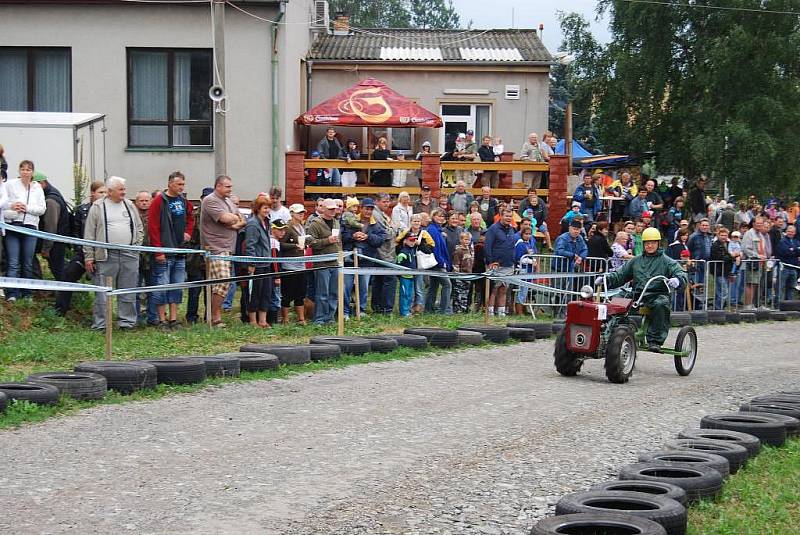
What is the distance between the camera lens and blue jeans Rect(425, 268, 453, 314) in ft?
66.4

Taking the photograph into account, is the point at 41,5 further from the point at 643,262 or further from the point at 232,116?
the point at 643,262

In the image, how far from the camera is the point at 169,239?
1609 cm

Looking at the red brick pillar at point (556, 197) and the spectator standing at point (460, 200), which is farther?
the red brick pillar at point (556, 197)

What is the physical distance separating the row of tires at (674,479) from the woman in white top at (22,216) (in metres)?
9.30

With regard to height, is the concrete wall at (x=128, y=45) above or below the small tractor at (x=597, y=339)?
above

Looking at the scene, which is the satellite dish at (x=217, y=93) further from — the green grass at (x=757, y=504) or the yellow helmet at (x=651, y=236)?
the green grass at (x=757, y=504)

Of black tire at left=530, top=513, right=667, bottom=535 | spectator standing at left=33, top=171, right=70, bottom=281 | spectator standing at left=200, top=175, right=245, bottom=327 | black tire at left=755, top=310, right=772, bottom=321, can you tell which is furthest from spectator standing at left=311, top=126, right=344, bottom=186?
black tire at left=530, top=513, right=667, bottom=535

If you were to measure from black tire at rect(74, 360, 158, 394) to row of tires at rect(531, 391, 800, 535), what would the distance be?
4.97 metres

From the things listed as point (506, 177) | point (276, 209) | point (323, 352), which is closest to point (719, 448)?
point (323, 352)

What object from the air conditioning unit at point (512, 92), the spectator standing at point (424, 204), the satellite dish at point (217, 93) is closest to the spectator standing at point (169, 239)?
the satellite dish at point (217, 93)

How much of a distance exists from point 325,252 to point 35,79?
12.1m

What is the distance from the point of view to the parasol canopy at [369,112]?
87.7 ft

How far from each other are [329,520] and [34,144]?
49.1ft

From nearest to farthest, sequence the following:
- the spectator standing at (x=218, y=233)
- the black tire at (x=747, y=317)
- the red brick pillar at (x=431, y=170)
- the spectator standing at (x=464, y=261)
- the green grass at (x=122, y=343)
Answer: the green grass at (x=122, y=343), the spectator standing at (x=218, y=233), the spectator standing at (x=464, y=261), the black tire at (x=747, y=317), the red brick pillar at (x=431, y=170)
